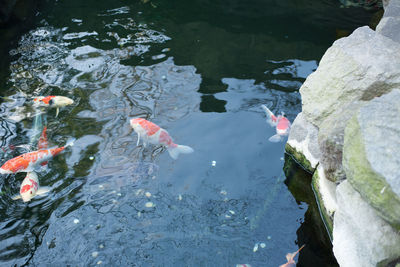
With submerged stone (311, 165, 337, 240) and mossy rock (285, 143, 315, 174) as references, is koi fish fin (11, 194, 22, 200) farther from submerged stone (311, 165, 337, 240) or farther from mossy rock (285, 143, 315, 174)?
submerged stone (311, 165, 337, 240)

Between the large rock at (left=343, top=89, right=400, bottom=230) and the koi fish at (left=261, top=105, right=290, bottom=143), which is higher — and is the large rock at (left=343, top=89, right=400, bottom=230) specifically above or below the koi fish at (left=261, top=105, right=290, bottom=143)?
above

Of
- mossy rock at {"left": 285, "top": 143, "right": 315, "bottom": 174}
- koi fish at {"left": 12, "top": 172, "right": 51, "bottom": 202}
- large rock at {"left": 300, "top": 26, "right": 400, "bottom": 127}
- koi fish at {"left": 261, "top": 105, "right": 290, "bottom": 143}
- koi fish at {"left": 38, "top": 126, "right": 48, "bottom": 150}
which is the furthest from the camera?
koi fish at {"left": 261, "top": 105, "right": 290, "bottom": 143}

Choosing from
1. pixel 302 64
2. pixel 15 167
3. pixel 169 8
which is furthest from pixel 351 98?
pixel 169 8

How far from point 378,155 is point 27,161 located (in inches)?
166

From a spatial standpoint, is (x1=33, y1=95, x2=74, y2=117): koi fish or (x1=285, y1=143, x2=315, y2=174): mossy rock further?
(x1=33, y1=95, x2=74, y2=117): koi fish

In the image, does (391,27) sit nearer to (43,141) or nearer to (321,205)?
(321,205)

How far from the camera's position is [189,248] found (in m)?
4.09

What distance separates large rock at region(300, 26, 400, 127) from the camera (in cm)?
412

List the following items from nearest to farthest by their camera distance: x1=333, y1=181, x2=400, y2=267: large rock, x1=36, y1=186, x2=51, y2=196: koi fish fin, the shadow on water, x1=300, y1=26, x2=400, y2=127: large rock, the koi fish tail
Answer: x1=333, y1=181, x2=400, y2=267: large rock, the shadow on water, x1=300, y1=26, x2=400, y2=127: large rock, x1=36, y1=186, x2=51, y2=196: koi fish fin, the koi fish tail

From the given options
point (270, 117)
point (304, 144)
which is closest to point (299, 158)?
point (304, 144)

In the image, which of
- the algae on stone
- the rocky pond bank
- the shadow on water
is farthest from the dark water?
the algae on stone

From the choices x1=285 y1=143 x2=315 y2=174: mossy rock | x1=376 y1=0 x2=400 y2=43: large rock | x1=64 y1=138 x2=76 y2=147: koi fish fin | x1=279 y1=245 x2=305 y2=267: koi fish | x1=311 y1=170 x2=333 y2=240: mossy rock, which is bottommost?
x1=279 y1=245 x2=305 y2=267: koi fish

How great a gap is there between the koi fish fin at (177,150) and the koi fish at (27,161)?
1679 mm

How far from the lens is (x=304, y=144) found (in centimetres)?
495
